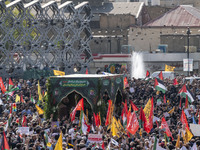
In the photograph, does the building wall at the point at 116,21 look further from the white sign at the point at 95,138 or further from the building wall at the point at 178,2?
the white sign at the point at 95,138

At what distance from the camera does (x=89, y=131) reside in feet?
75.8

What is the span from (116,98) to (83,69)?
90.1 ft

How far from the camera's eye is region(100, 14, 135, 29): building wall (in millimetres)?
74438

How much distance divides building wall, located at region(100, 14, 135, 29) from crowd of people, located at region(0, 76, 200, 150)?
3893 centimetres

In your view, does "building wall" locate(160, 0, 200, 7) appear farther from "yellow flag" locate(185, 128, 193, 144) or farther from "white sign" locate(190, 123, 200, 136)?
"yellow flag" locate(185, 128, 193, 144)

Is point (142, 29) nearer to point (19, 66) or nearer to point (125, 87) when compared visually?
point (19, 66)

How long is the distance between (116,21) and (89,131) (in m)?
52.4

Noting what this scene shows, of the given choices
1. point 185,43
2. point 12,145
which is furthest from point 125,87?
point 185,43

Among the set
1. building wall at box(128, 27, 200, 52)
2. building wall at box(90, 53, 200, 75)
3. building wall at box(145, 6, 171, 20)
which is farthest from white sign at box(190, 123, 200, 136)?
building wall at box(145, 6, 171, 20)

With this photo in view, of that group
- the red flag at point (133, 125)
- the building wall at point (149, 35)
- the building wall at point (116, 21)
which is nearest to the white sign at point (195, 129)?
the red flag at point (133, 125)

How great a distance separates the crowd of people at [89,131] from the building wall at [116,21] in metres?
38.9

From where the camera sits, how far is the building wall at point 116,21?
244ft

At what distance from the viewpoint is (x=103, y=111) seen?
29.4 m

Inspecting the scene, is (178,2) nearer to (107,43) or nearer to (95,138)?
(107,43)
